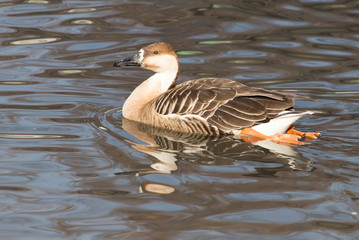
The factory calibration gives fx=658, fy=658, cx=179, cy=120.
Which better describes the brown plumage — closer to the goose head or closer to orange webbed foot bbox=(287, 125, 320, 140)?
the goose head

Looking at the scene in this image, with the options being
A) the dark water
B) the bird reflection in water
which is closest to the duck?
the bird reflection in water

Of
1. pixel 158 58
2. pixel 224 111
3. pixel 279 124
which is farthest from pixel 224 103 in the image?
pixel 158 58

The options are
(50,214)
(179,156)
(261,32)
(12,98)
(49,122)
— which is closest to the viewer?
(50,214)

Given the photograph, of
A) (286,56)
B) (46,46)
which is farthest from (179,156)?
(46,46)

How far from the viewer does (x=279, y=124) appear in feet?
28.9

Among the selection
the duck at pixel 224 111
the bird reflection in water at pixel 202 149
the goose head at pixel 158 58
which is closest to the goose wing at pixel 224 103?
the duck at pixel 224 111

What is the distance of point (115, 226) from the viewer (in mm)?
6258

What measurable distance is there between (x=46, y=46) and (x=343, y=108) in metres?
6.39

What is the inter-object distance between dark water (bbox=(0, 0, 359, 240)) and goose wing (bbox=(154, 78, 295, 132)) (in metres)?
0.36

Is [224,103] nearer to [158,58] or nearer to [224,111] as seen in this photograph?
[224,111]

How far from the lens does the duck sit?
881 cm

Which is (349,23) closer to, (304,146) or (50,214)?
(304,146)

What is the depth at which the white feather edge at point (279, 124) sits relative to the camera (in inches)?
342

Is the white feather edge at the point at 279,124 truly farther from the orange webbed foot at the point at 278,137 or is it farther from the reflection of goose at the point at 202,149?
the reflection of goose at the point at 202,149
